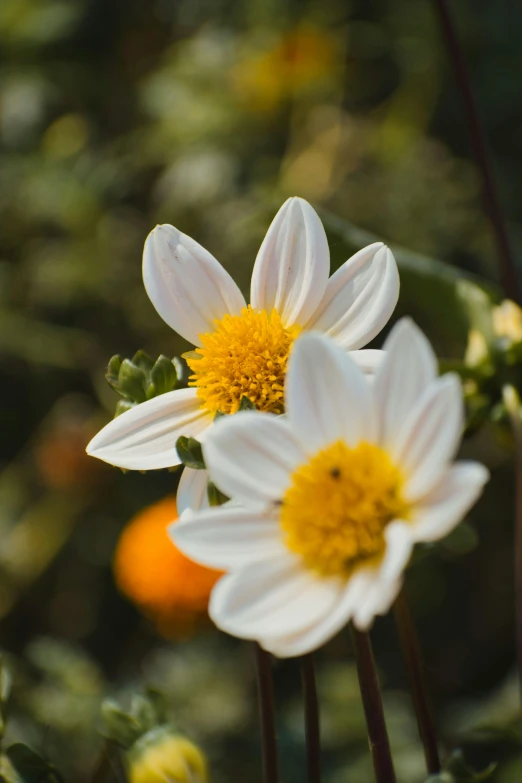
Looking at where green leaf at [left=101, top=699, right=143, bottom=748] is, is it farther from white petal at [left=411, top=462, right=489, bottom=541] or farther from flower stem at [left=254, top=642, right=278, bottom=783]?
white petal at [left=411, top=462, right=489, bottom=541]

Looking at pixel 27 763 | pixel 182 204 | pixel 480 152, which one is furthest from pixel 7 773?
pixel 182 204

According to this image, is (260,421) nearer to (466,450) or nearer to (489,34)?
(466,450)

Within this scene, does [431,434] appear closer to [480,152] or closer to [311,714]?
[311,714]

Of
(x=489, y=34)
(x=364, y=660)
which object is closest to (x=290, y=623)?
(x=364, y=660)

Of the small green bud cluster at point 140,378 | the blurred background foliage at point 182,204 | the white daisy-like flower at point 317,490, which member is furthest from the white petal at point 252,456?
the blurred background foliage at point 182,204

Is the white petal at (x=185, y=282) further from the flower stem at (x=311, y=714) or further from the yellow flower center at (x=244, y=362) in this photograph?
the flower stem at (x=311, y=714)

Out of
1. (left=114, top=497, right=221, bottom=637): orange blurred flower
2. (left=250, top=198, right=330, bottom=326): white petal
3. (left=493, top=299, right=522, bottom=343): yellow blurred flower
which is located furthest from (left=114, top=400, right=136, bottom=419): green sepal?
(left=114, top=497, right=221, bottom=637): orange blurred flower

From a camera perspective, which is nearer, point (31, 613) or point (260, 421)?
point (260, 421)
